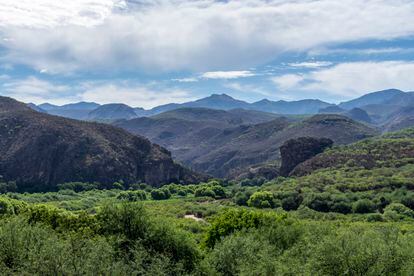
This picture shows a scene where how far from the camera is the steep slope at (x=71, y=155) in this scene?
163375mm

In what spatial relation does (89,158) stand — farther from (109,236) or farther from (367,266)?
(367,266)

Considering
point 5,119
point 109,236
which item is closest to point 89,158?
point 5,119

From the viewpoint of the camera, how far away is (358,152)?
142m

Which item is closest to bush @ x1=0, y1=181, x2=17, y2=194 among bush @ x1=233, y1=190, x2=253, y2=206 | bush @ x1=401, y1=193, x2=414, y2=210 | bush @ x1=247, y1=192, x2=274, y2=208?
bush @ x1=233, y1=190, x2=253, y2=206

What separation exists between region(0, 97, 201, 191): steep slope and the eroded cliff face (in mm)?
42181

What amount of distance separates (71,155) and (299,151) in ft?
297

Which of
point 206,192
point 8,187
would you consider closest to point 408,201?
point 206,192

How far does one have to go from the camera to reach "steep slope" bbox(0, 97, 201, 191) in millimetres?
163375

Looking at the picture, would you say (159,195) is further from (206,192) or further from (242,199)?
(242,199)

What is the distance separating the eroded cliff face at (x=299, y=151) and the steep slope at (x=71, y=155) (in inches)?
1661

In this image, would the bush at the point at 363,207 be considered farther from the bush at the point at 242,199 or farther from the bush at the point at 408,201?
the bush at the point at 242,199

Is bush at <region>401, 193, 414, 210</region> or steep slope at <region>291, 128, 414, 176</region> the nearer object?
bush at <region>401, 193, 414, 210</region>

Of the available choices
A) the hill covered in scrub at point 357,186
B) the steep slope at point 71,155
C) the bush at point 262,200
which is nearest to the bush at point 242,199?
the hill covered in scrub at point 357,186

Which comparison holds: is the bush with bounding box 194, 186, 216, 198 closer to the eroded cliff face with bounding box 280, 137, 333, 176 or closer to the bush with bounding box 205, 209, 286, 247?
the eroded cliff face with bounding box 280, 137, 333, 176
